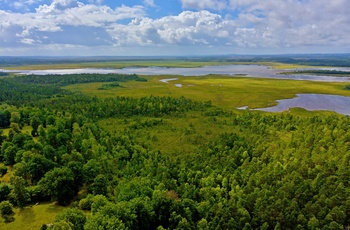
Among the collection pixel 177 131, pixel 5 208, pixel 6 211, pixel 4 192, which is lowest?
pixel 6 211

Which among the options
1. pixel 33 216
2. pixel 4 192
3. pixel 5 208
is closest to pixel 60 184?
pixel 33 216

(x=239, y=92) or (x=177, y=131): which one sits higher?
(x=239, y=92)

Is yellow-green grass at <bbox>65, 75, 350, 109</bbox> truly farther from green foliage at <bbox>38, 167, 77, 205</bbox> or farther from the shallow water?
green foliage at <bbox>38, 167, 77, 205</bbox>

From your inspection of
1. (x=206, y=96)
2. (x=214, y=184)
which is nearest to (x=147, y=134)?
(x=214, y=184)

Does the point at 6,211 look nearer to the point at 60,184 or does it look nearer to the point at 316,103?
the point at 60,184

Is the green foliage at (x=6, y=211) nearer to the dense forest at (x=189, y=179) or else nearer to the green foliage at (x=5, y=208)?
the green foliage at (x=5, y=208)

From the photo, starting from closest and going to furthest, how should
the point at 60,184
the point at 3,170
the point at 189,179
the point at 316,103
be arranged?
1. the point at 60,184
2. the point at 189,179
3. the point at 3,170
4. the point at 316,103

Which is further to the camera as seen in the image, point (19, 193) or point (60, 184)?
point (60, 184)

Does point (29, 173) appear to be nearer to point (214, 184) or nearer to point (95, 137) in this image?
point (95, 137)
